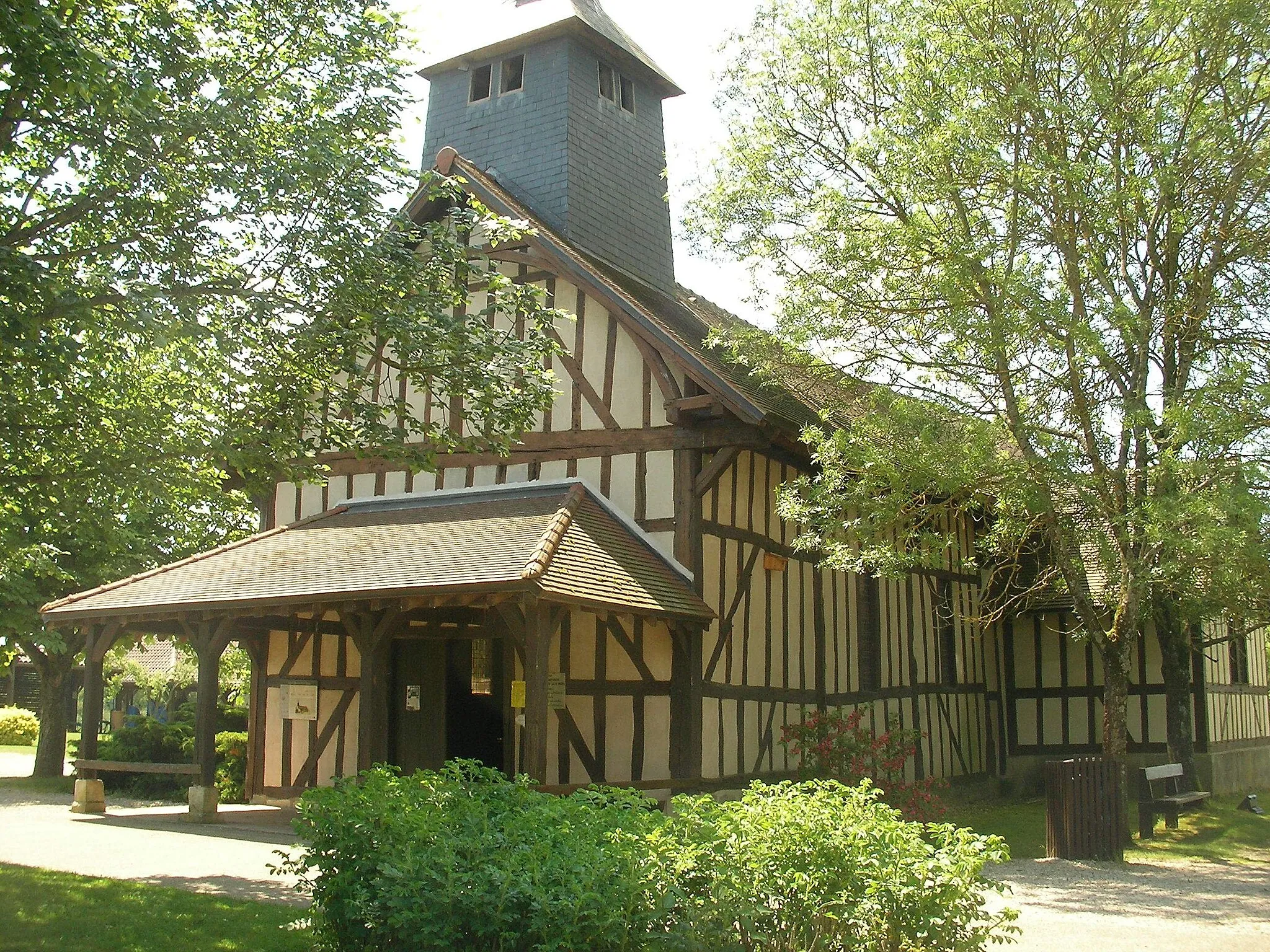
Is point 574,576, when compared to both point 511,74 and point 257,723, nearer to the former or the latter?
point 257,723

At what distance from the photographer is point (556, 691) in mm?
11820

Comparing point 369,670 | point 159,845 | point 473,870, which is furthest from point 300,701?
point 473,870

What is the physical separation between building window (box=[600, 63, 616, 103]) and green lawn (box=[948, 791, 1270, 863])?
1127 cm

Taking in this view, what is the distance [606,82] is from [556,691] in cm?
1019

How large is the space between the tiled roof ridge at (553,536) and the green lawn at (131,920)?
11.4 ft

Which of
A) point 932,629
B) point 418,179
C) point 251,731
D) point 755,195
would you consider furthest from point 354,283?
point 932,629

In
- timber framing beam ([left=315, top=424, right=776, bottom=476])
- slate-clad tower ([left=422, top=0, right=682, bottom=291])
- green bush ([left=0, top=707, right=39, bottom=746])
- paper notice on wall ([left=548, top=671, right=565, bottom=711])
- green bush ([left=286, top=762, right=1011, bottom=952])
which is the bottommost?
green bush ([left=0, top=707, right=39, bottom=746])

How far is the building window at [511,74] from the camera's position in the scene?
58.6 feet

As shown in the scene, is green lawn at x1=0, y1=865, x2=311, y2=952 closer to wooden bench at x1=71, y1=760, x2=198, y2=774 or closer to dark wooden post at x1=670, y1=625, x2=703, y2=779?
wooden bench at x1=71, y1=760, x2=198, y2=774

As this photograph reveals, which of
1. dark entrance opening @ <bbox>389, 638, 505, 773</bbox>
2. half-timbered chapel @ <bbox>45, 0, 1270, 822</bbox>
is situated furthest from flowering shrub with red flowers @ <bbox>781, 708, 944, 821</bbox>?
dark entrance opening @ <bbox>389, 638, 505, 773</bbox>

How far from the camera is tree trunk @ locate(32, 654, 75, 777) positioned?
1980cm

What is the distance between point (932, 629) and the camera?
18344mm

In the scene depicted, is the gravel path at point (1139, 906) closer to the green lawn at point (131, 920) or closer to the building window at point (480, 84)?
the green lawn at point (131, 920)

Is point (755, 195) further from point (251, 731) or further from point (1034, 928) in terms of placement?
point (251, 731)
